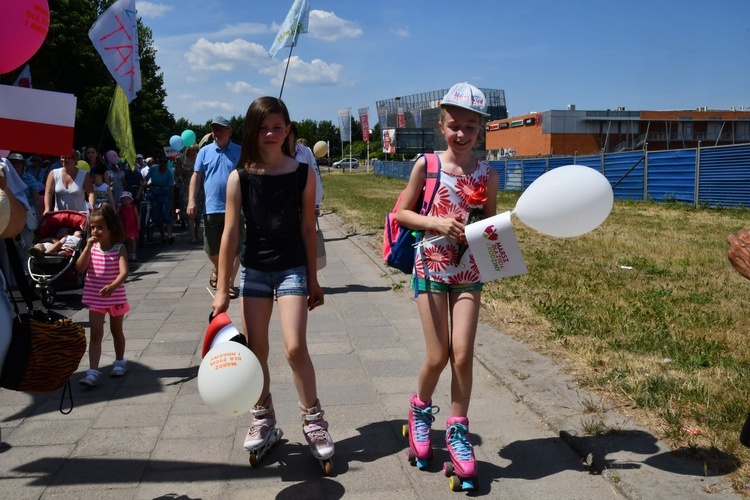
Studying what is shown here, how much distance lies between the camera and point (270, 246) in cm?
373

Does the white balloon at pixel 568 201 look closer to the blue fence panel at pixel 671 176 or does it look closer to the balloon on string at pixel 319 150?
the balloon on string at pixel 319 150

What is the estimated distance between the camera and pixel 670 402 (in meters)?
4.23

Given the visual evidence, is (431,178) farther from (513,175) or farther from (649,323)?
(513,175)

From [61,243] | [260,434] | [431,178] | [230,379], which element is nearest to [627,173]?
[61,243]

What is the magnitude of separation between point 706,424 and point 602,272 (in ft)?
18.5

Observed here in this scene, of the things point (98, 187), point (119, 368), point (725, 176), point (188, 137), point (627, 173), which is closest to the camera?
point (119, 368)

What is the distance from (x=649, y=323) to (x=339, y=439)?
3483mm

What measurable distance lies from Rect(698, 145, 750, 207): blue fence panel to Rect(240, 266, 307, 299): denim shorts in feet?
64.3

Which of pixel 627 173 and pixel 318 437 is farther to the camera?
pixel 627 173

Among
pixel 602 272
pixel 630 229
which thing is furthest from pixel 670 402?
pixel 630 229

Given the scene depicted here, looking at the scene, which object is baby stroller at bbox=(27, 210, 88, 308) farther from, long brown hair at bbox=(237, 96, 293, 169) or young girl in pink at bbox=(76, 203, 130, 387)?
long brown hair at bbox=(237, 96, 293, 169)

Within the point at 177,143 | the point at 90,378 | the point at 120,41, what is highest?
the point at 120,41

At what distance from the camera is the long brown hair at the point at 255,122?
369 cm

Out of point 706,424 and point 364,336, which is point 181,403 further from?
point 706,424
